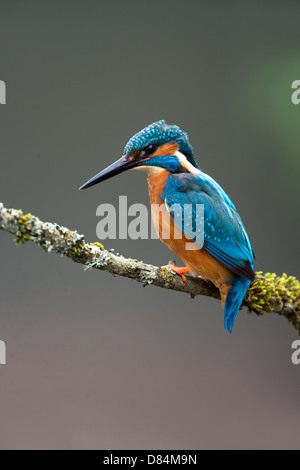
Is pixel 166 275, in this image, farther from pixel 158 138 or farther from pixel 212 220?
pixel 158 138

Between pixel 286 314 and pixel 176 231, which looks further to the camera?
pixel 286 314

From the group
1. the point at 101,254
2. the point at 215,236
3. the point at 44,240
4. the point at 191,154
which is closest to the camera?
the point at 44,240

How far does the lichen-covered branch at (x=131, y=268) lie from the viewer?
1.06m

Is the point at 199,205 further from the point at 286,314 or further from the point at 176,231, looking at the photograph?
the point at 286,314

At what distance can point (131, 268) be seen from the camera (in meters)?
1.27

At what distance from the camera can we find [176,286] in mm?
1372

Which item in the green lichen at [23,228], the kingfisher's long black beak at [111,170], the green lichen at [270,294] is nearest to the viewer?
the green lichen at [23,228]

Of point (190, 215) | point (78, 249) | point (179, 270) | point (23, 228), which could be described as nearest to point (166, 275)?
point (179, 270)

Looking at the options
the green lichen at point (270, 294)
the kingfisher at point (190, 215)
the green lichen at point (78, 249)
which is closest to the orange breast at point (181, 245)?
the kingfisher at point (190, 215)

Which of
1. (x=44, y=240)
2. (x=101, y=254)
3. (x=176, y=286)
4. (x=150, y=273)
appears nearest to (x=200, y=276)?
(x=176, y=286)

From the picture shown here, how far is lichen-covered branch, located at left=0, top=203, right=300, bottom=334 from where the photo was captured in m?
1.06

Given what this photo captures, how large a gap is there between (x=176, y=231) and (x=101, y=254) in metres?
0.24

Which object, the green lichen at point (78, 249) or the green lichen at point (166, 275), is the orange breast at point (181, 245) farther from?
the green lichen at point (78, 249)

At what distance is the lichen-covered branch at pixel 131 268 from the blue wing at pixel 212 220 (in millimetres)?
129
